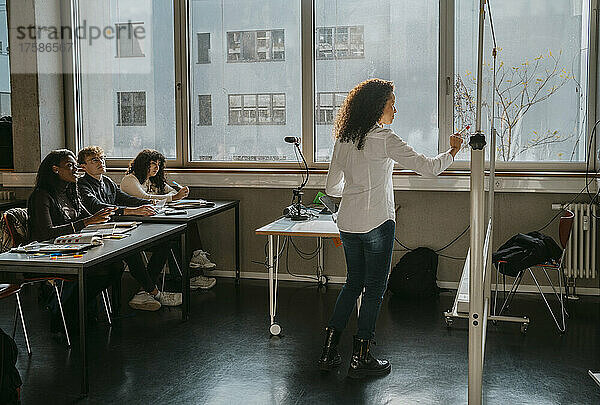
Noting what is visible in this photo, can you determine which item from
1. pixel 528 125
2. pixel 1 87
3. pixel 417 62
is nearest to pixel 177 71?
pixel 1 87

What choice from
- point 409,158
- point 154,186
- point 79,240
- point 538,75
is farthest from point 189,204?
point 538,75

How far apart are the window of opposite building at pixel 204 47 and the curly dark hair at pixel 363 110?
2894 mm

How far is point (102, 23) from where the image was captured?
21.1 feet

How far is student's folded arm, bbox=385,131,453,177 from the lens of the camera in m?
3.52

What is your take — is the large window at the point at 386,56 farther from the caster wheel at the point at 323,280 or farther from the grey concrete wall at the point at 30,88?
the grey concrete wall at the point at 30,88

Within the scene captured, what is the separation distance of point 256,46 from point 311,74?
575mm

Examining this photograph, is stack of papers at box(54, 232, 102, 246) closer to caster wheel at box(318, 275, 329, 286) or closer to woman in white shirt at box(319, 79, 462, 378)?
woman in white shirt at box(319, 79, 462, 378)

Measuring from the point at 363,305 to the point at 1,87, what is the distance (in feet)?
14.9

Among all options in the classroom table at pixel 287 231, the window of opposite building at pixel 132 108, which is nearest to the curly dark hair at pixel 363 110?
the classroom table at pixel 287 231

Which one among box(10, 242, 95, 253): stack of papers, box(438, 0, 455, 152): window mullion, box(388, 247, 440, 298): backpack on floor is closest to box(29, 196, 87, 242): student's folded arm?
box(10, 242, 95, 253): stack of papers

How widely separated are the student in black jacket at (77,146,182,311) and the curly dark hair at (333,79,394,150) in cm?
190

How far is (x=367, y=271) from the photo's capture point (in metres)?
3.64

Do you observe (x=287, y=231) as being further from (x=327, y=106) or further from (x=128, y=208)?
(x=327, y=106)

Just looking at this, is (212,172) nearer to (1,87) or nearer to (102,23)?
(102,23)
